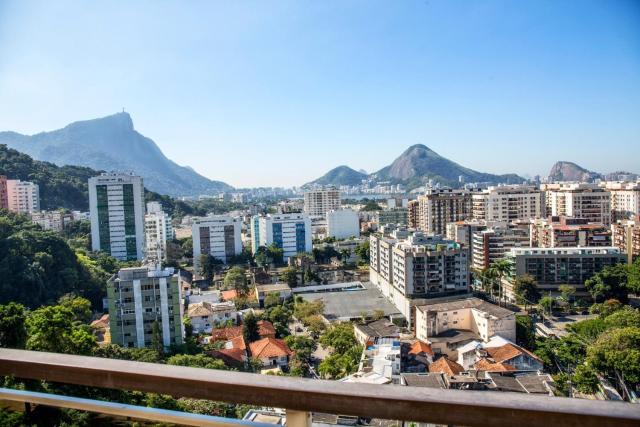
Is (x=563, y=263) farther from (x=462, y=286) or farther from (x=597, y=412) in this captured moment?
(x=597, y=412)

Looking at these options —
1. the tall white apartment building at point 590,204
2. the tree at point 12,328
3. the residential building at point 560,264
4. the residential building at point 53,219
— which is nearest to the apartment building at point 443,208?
the tall white apartment building at point 590,204

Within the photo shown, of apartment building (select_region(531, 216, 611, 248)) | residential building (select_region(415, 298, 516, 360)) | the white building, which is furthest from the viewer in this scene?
the white building

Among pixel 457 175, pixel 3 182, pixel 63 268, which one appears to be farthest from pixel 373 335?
pixel 457 175

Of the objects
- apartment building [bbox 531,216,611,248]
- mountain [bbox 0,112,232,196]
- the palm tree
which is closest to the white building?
apartment building [bbox 531,216,611,248]

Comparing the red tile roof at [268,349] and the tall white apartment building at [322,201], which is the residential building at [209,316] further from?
the tall white apartment building at [322,201]

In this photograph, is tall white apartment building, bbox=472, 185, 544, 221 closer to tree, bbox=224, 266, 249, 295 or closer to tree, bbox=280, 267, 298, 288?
tree, bbox=280, 267, 298, 288
